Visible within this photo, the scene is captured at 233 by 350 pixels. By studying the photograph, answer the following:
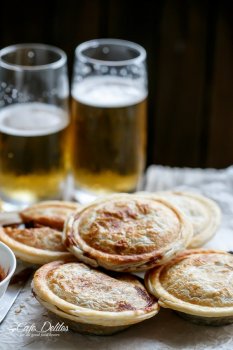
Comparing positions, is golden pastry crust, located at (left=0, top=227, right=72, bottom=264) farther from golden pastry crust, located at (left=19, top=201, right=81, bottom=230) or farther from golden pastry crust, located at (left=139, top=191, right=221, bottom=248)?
golden pastry crust, located at (left=139, top=191, right=221, bottom=248)

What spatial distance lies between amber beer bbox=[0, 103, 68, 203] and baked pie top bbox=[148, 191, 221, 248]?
0.29 m

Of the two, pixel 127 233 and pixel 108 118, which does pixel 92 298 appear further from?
pixel 108 118

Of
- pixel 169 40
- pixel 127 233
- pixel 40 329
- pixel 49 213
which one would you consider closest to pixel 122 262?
pixel 127 233

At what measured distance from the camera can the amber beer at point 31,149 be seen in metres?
1.74

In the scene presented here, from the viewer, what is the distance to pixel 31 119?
1.75m

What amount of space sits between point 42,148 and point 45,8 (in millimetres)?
844

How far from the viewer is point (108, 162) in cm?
181

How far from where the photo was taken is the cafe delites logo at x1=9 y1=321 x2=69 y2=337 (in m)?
1.32

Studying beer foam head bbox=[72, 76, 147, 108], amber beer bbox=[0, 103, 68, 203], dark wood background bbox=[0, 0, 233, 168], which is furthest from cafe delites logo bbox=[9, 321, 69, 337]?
dark wood background bbox=[0, 0, 233, 168]

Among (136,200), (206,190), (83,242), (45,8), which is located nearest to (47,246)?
(83,242)

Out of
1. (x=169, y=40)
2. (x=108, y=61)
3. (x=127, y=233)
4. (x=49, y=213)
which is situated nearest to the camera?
(x=127, y=233)

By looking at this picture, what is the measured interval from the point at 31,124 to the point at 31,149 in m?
0.06

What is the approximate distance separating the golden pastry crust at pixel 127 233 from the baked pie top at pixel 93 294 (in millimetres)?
33

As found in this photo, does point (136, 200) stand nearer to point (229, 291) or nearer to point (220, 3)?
point (229, 291)
